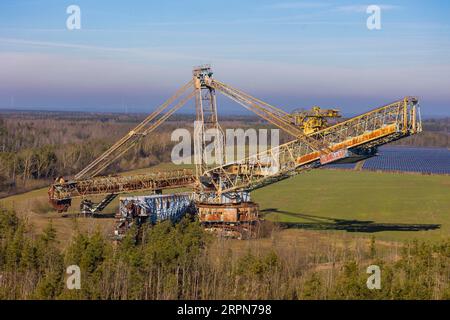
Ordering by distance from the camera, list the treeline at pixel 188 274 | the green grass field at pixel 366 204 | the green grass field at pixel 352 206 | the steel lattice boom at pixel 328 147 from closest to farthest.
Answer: the treeline at pixel 188 274, the steel lattice boom at pixel 328 147, the green grass field at pixel 352 206, the green grass field at pixel 366 204

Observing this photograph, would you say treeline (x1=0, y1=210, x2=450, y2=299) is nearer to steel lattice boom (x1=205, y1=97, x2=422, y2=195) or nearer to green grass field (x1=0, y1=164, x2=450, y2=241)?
steel lattice boom (x1=205, y1=97, x2=422, y2=195)

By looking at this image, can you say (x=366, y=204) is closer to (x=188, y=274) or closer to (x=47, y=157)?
(x=188, y=274)

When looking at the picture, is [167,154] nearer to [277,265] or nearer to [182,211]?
[182,211]

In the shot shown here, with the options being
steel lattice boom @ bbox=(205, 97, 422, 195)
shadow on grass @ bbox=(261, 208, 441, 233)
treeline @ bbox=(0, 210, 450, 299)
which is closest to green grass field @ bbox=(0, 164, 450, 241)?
shadow on grass @ bbox=(261, 208, 441, 233)

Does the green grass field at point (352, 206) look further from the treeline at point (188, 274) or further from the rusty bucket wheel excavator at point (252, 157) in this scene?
the treeline at point (188, 274)

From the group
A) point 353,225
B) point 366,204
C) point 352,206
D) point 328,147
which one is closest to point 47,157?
point 352,206

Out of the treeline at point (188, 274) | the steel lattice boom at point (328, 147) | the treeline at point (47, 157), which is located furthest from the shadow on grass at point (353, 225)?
the treeline at point (47, 157)
